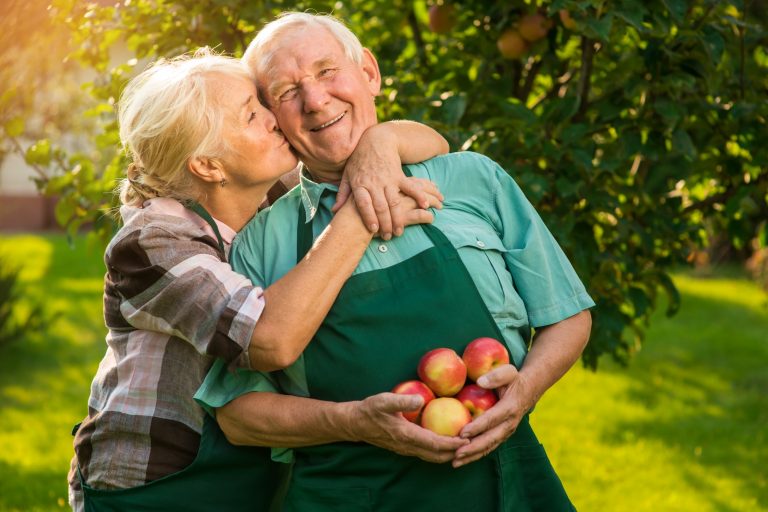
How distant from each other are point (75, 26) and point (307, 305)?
6.15ft

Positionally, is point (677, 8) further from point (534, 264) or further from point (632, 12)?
point (534, 264)

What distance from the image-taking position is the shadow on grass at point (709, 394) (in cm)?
514

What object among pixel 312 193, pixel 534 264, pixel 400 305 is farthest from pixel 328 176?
pixel 534 264

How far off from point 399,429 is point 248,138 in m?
0.76

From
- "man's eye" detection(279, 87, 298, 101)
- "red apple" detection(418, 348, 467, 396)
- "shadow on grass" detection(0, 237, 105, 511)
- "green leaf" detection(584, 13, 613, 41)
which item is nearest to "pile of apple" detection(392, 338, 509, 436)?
"red apple" detection(418, 348, 467, 396)

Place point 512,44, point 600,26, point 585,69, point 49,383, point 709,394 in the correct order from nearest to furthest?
1. point 600,26
2. point 585,69
3. point 512,44
4. point 709,394
5. point 49,383

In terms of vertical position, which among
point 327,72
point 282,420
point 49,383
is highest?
point 327,72

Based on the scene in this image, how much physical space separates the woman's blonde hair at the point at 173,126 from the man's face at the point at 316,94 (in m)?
0.10

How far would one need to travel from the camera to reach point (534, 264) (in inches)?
89.9

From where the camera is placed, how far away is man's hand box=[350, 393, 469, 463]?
1977mm

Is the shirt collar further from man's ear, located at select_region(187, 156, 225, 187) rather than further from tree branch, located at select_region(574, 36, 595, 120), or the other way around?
tree branch, located at select_region(574, 36, 595, 120)

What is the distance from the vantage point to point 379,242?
2.24 meters

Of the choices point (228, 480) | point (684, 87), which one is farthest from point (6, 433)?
point (684, 87)

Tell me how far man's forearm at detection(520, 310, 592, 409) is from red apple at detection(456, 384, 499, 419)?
100mm
